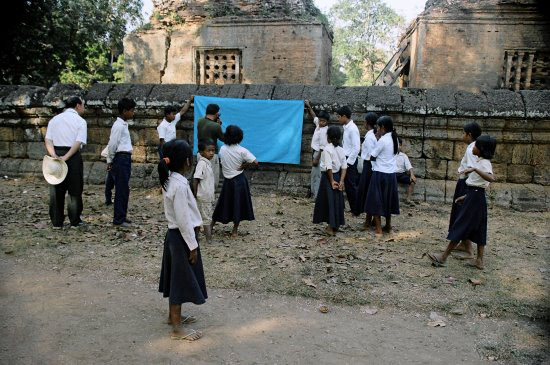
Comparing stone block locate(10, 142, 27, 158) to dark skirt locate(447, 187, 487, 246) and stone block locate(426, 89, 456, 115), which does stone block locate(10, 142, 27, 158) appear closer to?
stone block locate(426, 89, 456, 115)

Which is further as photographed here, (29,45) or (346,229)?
(29,45)

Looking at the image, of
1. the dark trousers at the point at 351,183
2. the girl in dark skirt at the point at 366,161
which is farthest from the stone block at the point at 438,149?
the girl in dark skirt at the point at 366,161

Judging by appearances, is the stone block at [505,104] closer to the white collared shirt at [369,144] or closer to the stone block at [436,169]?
the stone block at [436,169]

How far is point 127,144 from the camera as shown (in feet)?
19.9

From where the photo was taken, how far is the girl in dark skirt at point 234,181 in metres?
5.60

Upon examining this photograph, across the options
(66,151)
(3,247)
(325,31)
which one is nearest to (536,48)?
(325,31)

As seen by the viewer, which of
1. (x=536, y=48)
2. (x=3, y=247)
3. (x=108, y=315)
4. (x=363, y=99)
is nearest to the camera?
(x=108, y=315)

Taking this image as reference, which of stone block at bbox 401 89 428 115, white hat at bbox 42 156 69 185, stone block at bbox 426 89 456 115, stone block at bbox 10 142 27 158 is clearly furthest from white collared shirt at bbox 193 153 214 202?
stone block at bbox 10 142 27 158

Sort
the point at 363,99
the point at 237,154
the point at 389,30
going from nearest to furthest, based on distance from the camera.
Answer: the point at 237,154 < the point at 363,99 < the point at 389,30

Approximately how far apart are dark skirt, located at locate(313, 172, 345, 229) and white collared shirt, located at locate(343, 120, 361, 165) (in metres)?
1.02

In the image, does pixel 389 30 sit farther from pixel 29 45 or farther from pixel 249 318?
pixel 249 318

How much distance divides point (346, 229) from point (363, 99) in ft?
8.95

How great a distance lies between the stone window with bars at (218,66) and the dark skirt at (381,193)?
288 inches

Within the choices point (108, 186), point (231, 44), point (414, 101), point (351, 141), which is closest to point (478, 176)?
point (351, 141)
